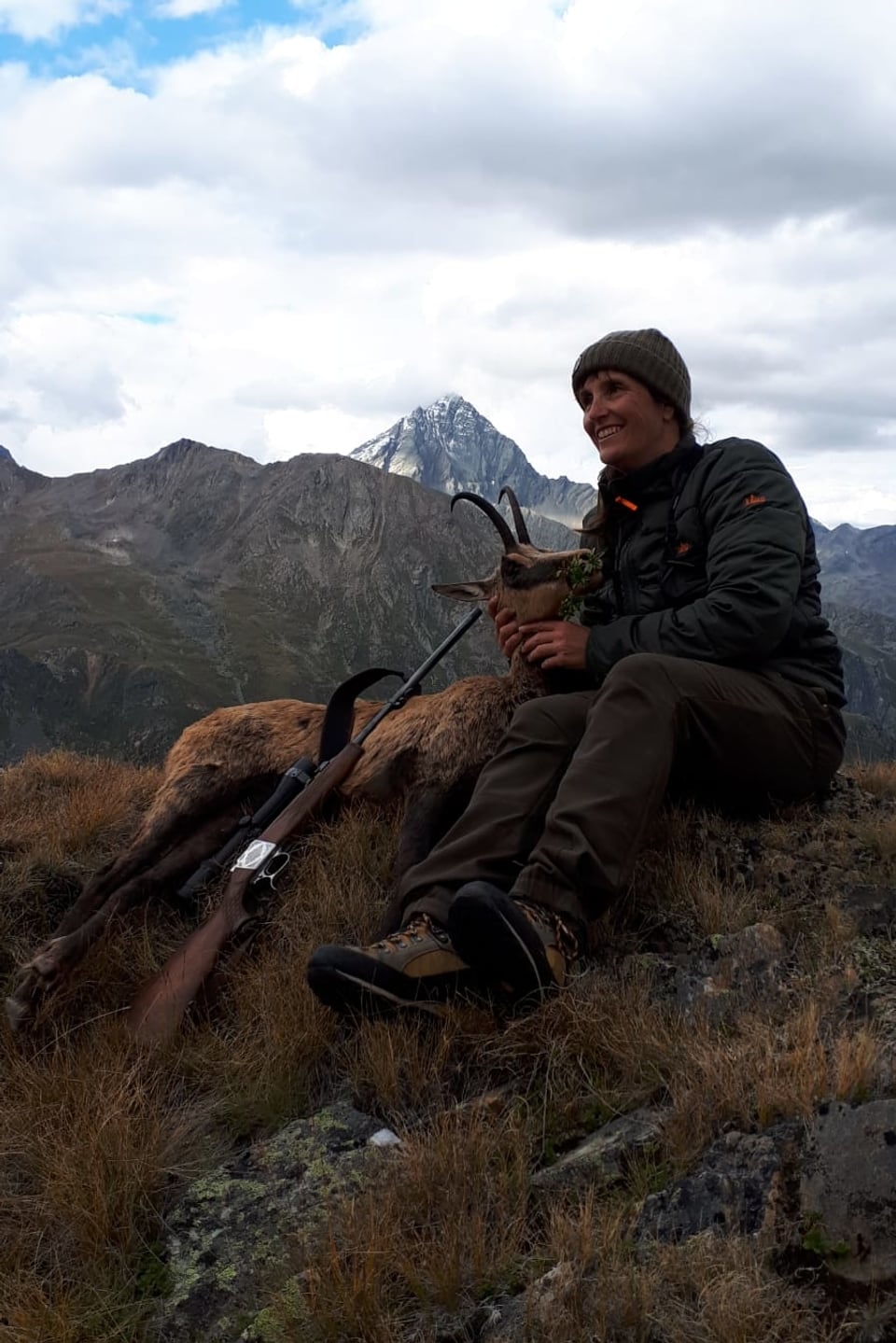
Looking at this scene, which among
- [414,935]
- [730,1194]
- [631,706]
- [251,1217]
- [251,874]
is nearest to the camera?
[730,1194]

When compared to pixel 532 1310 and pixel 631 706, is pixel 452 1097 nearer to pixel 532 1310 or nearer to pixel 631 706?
pixel 532 1310

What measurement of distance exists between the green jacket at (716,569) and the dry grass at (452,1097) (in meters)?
0.95

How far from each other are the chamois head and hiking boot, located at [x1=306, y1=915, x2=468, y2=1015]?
99.4 inches

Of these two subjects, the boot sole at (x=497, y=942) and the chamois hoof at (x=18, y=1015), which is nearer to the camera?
the boot sole at (x=497, y=942)

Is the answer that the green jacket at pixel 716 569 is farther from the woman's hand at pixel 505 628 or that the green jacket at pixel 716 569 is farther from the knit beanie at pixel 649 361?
the woman's hand at pixel 505 628

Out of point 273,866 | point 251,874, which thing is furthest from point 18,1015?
point 273,866

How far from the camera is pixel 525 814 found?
427cm

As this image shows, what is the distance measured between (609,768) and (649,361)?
8.51 feet

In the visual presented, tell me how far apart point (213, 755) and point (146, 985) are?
7.48 ft

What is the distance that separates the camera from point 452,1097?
3408mm

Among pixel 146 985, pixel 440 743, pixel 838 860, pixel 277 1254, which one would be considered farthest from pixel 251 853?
pixel 838 860

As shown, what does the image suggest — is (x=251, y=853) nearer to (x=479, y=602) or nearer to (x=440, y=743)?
(x=440, y=743)

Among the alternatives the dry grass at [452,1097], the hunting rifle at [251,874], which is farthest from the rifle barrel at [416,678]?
the dry grass at [452,1097]

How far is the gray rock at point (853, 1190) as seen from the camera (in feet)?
7.11
